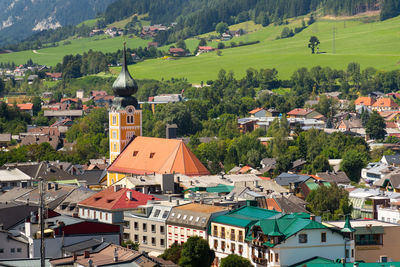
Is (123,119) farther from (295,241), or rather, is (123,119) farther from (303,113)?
(303,113)

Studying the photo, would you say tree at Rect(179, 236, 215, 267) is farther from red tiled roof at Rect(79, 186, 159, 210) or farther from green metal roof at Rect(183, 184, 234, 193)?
green metal roof at Rect(183, 184, 234, 193)

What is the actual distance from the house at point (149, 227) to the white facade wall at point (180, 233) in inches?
16.7

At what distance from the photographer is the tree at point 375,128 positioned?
167m

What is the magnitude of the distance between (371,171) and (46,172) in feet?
121

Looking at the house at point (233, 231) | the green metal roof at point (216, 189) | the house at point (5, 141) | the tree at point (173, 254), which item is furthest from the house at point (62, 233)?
the house at point (5, 141)

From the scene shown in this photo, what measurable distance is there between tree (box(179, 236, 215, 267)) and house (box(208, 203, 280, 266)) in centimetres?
285

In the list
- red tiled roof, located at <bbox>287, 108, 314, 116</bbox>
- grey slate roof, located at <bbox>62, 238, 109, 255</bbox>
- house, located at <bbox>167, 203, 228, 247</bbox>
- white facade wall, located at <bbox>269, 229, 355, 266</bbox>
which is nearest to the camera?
grey slate roof, located at <bbox>62, 238, 109, 255</bbox>

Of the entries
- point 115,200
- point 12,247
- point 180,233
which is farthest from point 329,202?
point 12,247

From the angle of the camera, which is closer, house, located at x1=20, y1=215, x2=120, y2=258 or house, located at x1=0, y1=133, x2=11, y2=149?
house, located at x1=20, y1=215, x2=120, y2=258

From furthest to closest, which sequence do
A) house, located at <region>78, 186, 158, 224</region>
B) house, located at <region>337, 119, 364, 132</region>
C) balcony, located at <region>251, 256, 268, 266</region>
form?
house, located at <region>337, 119, 364, 132</region> < house, located at <region>78, 186, 158, 224</region> < balcony, located at <region>251, 256, 268, 266</region>

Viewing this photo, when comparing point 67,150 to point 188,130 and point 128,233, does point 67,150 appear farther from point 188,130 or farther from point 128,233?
point 128,233

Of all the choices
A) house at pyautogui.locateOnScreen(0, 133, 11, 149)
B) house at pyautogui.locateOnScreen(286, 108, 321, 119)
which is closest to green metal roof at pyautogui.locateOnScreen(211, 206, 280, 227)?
house at pyautogui.locateOnScreen(0, 133, 11, 149)

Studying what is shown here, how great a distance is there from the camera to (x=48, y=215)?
6612 cm

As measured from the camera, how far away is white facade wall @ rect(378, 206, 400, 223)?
78000mm
